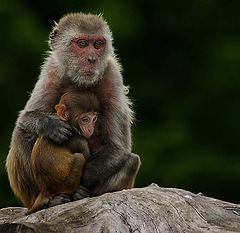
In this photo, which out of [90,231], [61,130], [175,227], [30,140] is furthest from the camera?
[30,140]

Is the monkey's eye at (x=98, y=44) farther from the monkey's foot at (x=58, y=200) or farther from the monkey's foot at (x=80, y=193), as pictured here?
the monkey's foot at (x=58, y=200)

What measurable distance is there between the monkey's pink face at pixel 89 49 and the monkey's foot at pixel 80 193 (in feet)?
4.67

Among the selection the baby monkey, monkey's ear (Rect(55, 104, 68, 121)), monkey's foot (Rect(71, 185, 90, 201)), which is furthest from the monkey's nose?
monkey's foot (Rect(71, 185, 90, 201))

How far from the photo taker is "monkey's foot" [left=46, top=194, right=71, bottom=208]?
29.8ft

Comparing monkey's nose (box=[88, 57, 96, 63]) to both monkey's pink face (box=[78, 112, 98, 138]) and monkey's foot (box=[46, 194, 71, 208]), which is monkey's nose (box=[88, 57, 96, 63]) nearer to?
monkey's pink face (box=[78, 112, 98, 138])

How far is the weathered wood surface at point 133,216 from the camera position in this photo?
7844 mm

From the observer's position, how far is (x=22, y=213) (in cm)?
995

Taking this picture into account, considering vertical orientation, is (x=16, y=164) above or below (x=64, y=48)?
below

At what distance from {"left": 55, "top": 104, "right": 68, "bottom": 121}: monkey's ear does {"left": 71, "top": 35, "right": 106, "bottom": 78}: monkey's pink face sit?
0.70m

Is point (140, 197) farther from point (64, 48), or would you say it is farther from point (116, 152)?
point (64, 48)

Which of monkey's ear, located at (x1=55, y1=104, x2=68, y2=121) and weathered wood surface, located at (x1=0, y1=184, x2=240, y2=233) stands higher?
monkey's ear, located at (x1=55, y1=104, x2=68, y2=121)

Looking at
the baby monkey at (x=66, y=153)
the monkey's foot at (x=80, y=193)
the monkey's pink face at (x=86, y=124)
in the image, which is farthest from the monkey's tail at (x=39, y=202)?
the monkey's pink face at (x=86, y=124)

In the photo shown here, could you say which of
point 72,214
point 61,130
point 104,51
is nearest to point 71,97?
point 61,130

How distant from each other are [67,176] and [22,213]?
1048 mm
